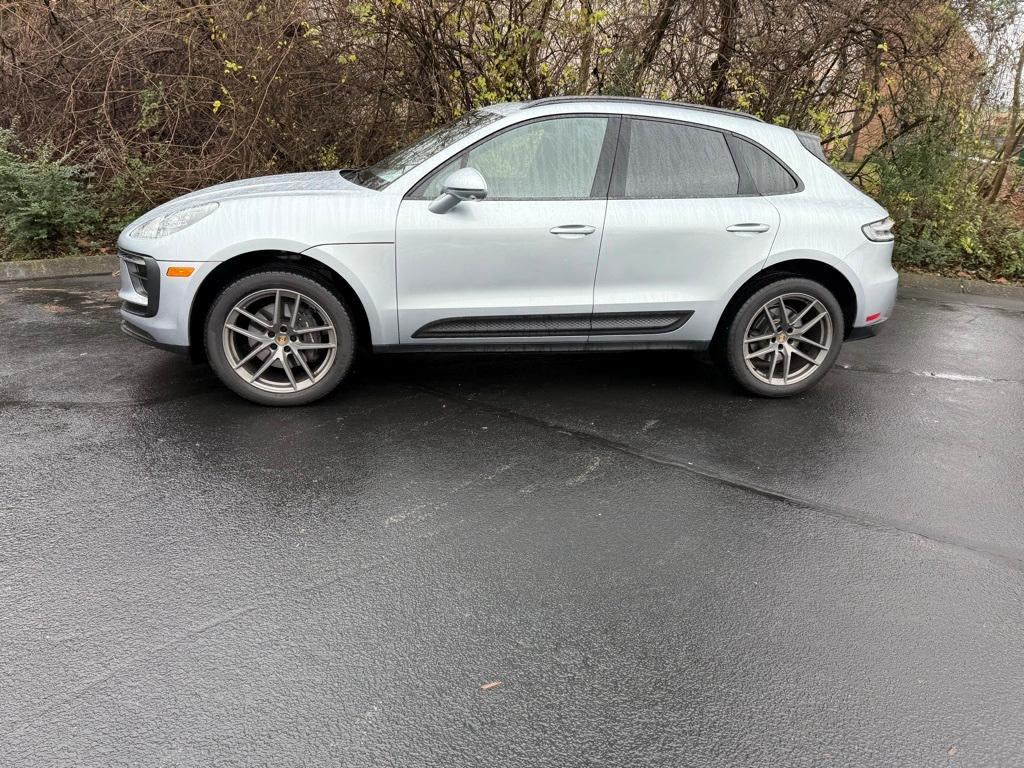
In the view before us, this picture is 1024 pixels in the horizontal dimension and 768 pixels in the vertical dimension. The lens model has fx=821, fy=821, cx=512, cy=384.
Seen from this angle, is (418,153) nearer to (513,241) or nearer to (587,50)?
(513,241)

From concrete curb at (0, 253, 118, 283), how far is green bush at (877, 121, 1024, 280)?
8.73 m

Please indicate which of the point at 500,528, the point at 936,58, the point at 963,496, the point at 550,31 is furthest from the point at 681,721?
the point at 936,58

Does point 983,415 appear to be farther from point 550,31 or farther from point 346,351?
point 550,31

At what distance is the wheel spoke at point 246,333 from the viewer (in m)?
4.58

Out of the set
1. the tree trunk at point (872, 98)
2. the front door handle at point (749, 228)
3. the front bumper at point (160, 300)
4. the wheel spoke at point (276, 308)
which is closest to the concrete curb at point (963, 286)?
the tree trunk at point (872, 98)

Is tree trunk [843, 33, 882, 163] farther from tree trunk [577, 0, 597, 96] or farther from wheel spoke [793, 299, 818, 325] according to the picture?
wheel spoke [793, 299, 818, 325]

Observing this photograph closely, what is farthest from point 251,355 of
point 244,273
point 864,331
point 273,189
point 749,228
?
point 864,331

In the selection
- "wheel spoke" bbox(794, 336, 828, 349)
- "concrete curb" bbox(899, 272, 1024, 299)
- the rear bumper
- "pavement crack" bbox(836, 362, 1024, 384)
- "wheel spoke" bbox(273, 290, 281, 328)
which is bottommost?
"pavement crack" bbox(836, 362, 1024, 384)

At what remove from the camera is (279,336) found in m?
4.66

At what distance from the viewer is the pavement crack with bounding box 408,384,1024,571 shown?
3592mm

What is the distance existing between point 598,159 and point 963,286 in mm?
6482

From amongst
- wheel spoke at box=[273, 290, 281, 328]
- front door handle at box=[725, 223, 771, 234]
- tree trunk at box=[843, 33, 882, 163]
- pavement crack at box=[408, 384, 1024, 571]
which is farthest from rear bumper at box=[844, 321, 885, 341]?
tree trunk at box=[843, 33, 882, 163]

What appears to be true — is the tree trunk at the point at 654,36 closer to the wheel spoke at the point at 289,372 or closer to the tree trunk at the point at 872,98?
the tree trunk at the point at 872,98

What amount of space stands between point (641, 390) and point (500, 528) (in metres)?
2.08
